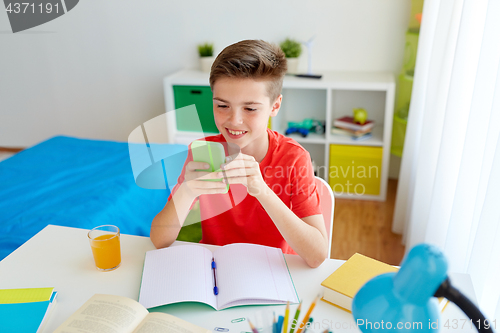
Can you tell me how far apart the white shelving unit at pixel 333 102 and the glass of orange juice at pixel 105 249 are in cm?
191

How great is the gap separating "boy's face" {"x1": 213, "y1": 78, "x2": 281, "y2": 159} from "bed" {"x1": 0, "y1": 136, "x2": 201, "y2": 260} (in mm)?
335

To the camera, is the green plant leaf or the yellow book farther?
the green plant leaf

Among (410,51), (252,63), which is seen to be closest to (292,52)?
→ (410,51)

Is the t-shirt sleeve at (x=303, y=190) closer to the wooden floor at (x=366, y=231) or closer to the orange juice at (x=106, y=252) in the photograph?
the orange juice at (x=106, y=252)

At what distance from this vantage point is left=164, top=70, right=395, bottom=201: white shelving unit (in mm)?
2564

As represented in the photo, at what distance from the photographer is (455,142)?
1443 millimetres

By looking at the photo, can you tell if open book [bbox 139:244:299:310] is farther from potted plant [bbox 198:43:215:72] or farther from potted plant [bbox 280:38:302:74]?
potted plant [bbox 198:43:215:72]

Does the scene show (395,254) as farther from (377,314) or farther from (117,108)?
(117,108)

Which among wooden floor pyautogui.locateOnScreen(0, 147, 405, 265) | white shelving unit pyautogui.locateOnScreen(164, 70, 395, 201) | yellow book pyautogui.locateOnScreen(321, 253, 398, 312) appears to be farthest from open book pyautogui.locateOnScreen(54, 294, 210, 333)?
white shelving unit pyautogui.locateOnScreen(164, 70, 395, 201)

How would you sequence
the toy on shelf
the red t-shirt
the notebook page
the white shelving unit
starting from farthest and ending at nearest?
1. the toy on shelf
2. the white shelving unit
3. the red t-shirt
4. the notebook page

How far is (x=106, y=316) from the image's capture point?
0.72 m

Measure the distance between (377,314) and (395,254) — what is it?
1812mm

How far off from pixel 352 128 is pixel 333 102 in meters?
0.31

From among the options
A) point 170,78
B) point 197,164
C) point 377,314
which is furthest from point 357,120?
point 377,314
